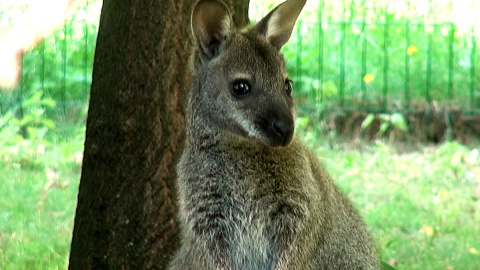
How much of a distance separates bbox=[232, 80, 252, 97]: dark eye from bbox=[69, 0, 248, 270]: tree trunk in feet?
3.27

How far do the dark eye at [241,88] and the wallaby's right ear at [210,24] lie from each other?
25cm

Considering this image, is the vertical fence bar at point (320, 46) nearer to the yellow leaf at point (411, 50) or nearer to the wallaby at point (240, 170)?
the yellow leaf at point (411, 50)

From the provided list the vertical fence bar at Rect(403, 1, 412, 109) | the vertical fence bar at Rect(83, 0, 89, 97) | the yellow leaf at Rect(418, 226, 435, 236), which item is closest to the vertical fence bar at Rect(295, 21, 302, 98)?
the vertical fence bar at Rect(403, 1, 412, 109)

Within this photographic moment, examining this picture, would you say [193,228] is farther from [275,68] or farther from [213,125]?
[275,68]

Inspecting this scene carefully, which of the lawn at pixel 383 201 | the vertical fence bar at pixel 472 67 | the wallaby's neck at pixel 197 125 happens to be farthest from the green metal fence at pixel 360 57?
the wallaby's neck at pixel 197 125

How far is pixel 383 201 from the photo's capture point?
7609 millimetres

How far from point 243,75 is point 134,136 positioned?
1.14 metres

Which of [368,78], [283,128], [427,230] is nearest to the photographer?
[283,128]

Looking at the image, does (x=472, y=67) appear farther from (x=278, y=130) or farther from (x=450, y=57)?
(x=278, y=130)

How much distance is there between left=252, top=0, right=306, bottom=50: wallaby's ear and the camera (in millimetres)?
4445

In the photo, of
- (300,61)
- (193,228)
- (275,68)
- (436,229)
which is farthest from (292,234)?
(300,61)

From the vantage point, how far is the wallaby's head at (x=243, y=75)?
4.15m

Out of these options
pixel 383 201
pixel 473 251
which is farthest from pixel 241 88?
pixel 383 201

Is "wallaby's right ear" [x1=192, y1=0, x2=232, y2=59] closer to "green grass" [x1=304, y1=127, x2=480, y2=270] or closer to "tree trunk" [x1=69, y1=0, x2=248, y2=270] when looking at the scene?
"tree trunk" [x1=69, y1=0, x2=248, y2=270]
